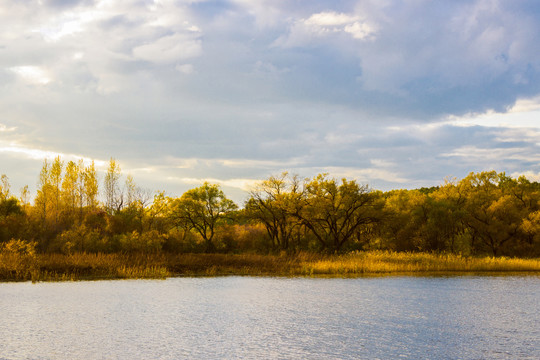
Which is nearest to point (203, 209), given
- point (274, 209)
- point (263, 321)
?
point (274, 209)

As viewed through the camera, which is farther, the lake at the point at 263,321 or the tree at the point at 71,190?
the tree at the point at 71,190

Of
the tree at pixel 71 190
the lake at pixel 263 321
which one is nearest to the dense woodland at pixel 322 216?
the tree at pixel 71 190

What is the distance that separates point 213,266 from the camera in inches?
1719

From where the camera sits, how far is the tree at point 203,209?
82062 mm

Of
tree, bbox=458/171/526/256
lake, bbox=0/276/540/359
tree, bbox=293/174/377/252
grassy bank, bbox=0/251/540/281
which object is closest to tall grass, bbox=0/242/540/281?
grassy bank, bbox=0/251/540/281

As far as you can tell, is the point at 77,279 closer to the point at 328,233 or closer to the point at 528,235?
the point at 328,233

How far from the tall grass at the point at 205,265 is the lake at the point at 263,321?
4067mm

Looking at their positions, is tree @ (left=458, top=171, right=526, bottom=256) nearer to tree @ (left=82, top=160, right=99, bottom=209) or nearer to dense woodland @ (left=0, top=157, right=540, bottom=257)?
dense woodland @ (left=0, top=157, right=540, bottom=257)

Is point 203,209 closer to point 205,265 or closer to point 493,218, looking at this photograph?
point 205,265

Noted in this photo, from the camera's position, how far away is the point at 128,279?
36094 mm

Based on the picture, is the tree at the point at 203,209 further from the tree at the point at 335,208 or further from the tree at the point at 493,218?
the tree at the point at 493,218

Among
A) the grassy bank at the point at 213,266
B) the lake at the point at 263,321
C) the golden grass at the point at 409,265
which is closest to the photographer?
the lake at the point at 263,321

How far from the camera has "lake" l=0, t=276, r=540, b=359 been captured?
15141 millimetres

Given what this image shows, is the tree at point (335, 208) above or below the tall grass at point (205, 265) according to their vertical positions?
above
